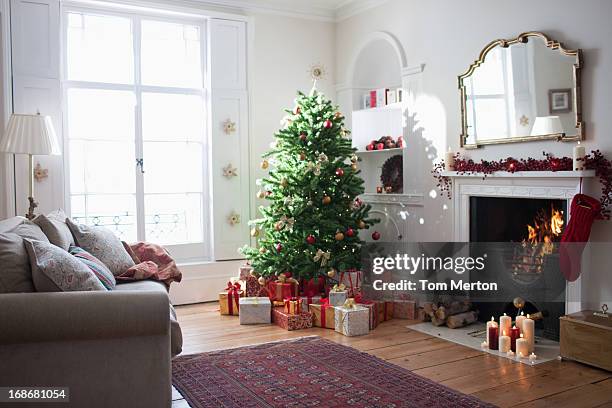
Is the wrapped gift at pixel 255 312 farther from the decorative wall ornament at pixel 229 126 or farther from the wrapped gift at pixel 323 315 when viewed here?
the decorative wall ornament at pixel 229 126

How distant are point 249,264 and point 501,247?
2.24 metres

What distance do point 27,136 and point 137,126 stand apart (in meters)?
1.22

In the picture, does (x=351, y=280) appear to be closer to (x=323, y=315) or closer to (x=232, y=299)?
(x=323, y=315)

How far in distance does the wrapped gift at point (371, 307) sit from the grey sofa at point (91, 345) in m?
2.27

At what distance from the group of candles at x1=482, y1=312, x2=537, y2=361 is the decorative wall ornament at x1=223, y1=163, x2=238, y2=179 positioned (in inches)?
114

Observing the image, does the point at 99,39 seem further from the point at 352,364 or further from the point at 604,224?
the point at 604,224

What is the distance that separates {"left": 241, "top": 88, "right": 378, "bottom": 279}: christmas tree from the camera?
16.2 ft

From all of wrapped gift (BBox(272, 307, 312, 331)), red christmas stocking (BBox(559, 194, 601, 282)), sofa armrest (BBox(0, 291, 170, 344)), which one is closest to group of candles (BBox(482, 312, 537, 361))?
red christmas stocking (BBox(559, 194, 601, 282))

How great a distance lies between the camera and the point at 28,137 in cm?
433

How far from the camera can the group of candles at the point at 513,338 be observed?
12.4ft

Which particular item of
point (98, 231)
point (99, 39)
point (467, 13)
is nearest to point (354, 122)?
point (467, 13)

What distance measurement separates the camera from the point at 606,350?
11.3 feet

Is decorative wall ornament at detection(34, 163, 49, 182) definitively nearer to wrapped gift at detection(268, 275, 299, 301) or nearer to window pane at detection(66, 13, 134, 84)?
window pane at detection(66, 13, 134, 84)

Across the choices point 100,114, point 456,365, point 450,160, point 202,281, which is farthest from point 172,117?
point 456,365
